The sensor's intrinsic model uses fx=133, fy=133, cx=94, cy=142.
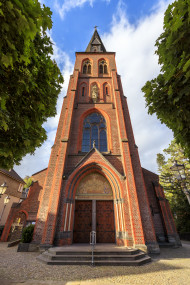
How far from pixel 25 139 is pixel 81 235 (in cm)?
809

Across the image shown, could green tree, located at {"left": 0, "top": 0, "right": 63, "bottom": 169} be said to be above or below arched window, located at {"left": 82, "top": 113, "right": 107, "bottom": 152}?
below

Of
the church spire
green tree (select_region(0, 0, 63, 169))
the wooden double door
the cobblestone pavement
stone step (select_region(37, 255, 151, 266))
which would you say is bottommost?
the cobblestone pavement

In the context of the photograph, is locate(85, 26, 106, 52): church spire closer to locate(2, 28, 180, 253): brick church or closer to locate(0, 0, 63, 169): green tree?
locate(2, 28, 180, 253): brick church

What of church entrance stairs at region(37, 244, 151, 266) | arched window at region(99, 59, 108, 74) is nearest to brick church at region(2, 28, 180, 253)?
church entrance stairs at region(37, 244, 151, 266)

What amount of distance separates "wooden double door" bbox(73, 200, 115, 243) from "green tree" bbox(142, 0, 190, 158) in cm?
731

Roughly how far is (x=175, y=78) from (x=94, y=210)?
30.9 feet

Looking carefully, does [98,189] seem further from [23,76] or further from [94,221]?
[23,76]

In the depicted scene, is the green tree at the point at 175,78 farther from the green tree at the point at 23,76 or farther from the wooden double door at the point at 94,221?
the wooden double door at the point at 94,221

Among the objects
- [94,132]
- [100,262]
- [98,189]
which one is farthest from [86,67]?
[100,262]

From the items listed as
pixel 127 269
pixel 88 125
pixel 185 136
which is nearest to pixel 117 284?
pixel 127 269

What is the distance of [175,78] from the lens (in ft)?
14.1

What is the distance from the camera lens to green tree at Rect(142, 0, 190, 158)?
12.2 feet

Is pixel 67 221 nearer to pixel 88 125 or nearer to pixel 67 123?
pixel 67 123

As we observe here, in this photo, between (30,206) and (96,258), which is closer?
(96,258)
